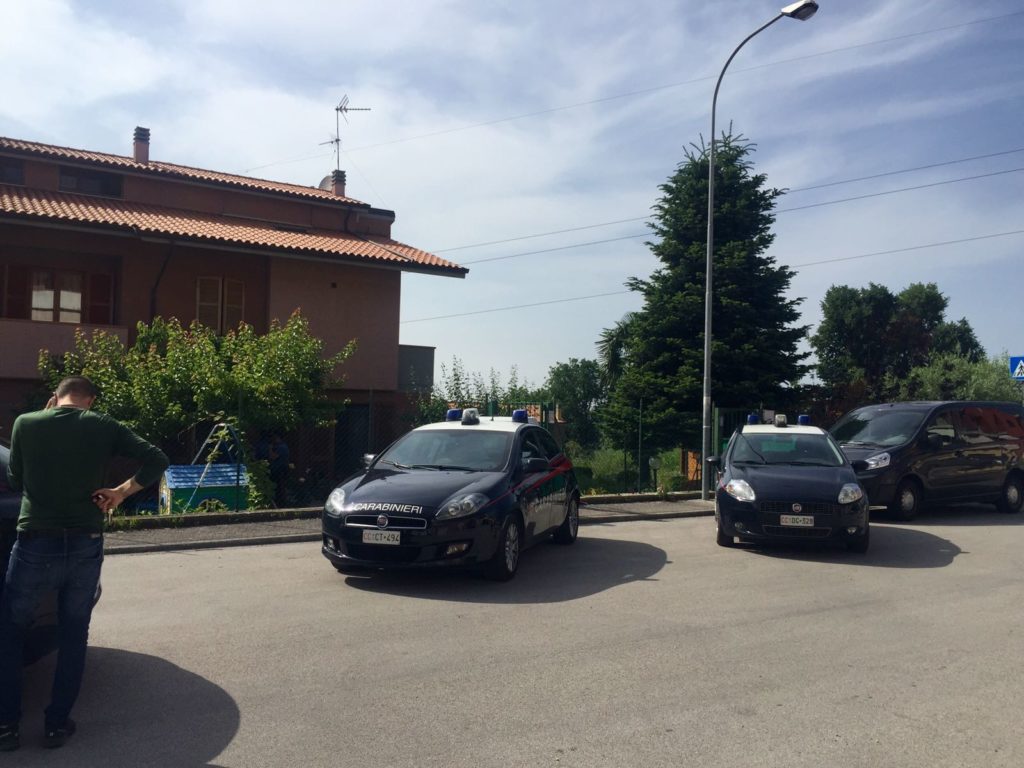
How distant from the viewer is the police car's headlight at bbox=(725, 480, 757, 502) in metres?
10.6

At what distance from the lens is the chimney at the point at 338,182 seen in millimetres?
29016

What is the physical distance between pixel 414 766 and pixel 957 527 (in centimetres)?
1175

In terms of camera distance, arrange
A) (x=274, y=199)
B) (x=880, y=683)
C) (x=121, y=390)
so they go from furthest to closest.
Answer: (x=274, y=199) → (x=121, y=390) → (x=880, y=683)

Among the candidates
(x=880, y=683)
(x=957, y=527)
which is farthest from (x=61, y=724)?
(x=957, y=527)

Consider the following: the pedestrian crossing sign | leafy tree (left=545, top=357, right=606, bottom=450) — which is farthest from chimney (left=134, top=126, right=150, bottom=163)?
leafy tree (left=545, top=357, right=606, bottom=450)

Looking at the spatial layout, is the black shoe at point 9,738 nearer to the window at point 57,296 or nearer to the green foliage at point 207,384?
the green foliage at point 207,384

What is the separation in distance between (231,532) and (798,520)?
6771mm

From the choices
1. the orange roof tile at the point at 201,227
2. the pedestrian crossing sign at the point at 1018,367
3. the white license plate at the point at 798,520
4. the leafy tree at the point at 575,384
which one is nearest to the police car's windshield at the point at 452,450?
the white license plate at the point at 798,520

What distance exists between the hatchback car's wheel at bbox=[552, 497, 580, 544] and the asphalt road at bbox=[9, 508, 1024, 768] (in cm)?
147

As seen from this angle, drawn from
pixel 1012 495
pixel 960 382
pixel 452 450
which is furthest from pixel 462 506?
pixel 960 382

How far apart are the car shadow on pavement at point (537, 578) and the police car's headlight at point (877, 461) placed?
5113mm

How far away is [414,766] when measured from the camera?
421 cm

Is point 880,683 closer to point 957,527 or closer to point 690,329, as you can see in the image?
point 957,527

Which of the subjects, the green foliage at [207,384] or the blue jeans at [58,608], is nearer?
the blue jeans at [58,608]
